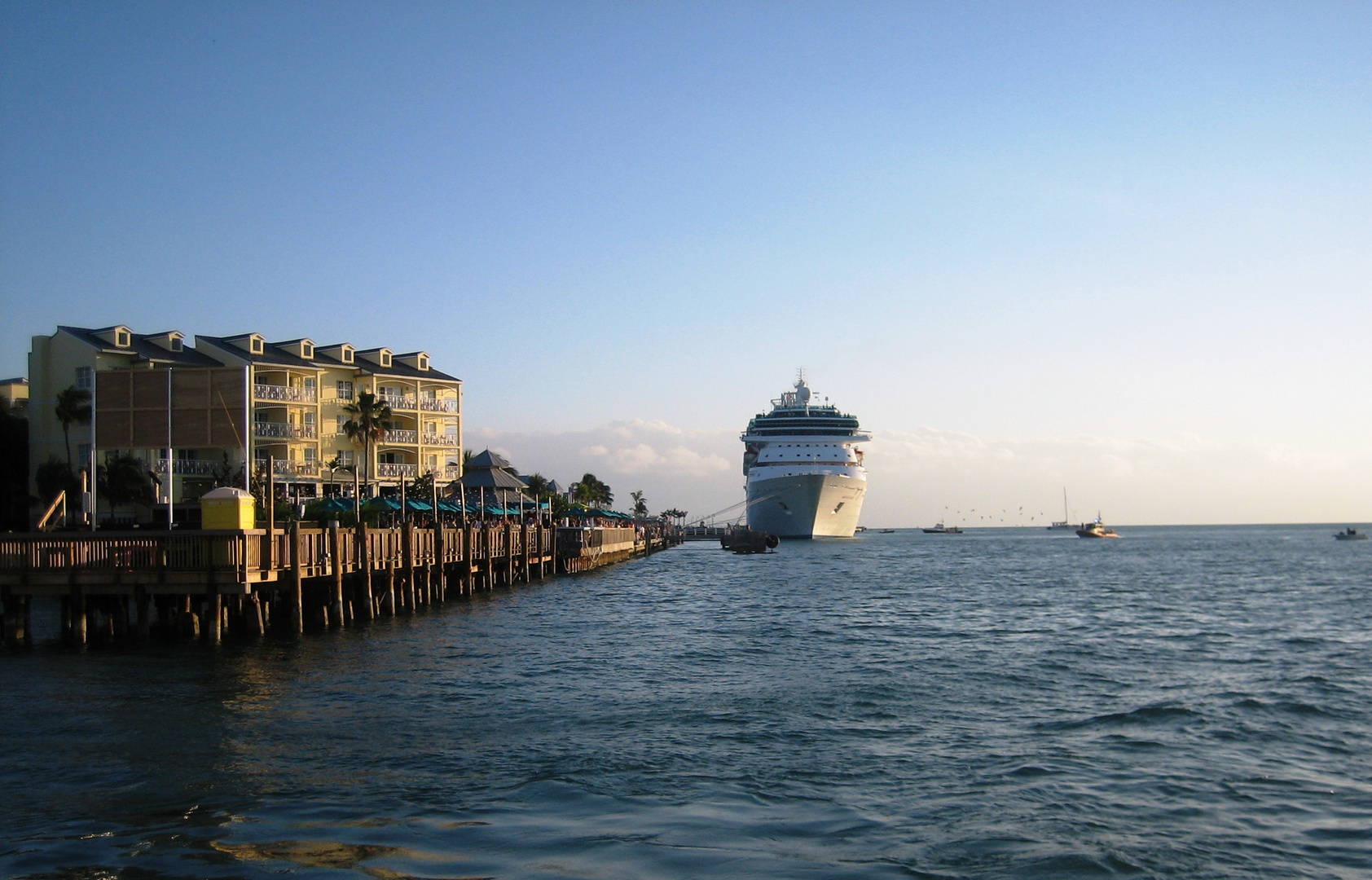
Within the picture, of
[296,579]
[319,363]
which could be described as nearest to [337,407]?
[319,363]

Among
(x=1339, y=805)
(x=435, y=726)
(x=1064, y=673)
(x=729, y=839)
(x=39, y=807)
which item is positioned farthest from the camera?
(x=1064, y=673)

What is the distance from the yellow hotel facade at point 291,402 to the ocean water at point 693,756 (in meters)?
30.6

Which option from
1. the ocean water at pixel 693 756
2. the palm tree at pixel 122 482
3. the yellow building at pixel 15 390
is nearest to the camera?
the ocean water at pixel 693 756

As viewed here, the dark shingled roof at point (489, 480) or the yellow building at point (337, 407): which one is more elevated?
the yellow building at point (337, 407)

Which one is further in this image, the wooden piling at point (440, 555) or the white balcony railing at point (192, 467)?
the white balcony railing at point (192, 467)

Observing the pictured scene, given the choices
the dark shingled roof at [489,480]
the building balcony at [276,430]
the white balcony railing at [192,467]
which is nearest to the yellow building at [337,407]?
the building balcony at [276,430]

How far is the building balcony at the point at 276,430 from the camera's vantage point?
183 feet

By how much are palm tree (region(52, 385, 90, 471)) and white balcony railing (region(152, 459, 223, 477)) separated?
12.5 ft

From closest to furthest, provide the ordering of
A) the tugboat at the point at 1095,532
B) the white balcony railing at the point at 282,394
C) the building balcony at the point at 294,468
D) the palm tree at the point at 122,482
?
the palm tree at the point at 122,482
the white balcony railing at the point at 282,394
the building balcony at the point at 294,468
the tugboat at the point at 1095,532

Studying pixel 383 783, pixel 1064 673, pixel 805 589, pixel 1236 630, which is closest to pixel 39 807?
pixel 383 783

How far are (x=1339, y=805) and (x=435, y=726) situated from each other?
11.2m

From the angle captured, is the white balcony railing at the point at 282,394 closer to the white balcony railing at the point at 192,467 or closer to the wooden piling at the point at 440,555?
the white balcony railing at the point at 192,467

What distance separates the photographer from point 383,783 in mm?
11875

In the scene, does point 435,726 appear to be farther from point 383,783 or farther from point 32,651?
point 32,651
